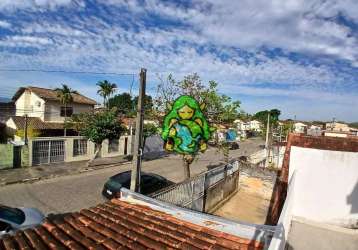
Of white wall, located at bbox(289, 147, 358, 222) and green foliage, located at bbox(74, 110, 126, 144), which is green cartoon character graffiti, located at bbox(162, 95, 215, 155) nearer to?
white wall, located at bbox(289, 147, 358, 222)

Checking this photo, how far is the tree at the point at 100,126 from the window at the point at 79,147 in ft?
5.52

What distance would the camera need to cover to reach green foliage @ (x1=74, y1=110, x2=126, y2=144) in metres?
19.1

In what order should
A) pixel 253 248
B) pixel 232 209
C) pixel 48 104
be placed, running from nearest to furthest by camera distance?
pixel 253 248
pixel 232 209
pixel 48 104

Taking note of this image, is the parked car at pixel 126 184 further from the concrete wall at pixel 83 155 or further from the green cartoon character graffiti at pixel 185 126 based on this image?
the concrete wall at pixel 83 155

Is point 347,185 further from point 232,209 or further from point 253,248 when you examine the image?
point 253,248

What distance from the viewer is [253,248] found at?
420cm

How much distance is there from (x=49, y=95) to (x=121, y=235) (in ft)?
96.6

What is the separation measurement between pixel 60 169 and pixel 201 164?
41.5 feet

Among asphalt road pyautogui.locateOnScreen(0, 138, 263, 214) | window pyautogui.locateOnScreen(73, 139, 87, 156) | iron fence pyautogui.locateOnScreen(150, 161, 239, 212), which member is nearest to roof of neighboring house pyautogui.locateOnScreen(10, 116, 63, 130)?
window pyautogui.locateOnScreen(73, 139, 87, 156)

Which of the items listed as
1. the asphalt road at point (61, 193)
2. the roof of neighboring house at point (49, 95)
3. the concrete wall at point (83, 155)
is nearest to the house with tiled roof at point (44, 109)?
the roof of neighboring house at point (49, 95)

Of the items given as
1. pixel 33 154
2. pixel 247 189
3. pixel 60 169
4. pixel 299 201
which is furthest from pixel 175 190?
pixel 33 154

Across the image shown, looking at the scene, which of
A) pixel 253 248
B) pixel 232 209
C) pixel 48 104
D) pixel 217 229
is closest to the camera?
pixel 253 248

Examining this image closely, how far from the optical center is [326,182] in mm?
9867

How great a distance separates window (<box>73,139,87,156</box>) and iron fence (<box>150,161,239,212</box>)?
12.0 metres
